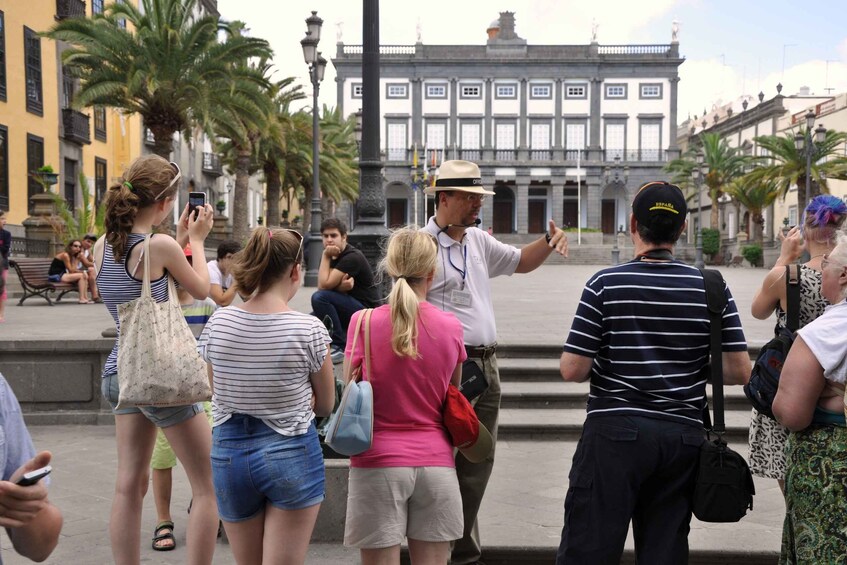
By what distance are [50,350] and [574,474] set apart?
619cm

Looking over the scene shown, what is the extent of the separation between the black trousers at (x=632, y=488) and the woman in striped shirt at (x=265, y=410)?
98cm

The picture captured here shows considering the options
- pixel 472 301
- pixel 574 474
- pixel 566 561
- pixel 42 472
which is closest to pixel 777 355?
pixel 574 474

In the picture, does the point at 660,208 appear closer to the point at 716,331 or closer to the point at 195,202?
the point at 716,331

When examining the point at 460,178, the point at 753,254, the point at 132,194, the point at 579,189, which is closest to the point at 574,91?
the point at 579,189

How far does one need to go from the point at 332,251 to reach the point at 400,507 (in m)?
3.49

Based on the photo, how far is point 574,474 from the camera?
Result: 302cm

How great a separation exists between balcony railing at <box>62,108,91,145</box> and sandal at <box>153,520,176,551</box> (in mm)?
28456

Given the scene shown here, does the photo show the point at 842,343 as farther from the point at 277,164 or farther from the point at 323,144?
the point at 323,144

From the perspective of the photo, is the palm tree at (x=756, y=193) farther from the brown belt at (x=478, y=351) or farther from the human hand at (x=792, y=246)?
the brown belt at (x=478, y=351)

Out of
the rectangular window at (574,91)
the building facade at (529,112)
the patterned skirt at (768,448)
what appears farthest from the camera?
the rectangular window at (574,91)

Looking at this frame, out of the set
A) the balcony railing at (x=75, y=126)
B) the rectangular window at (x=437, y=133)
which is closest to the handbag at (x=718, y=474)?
the balcony railing at (x=75, y=126)

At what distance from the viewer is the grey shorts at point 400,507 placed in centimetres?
305

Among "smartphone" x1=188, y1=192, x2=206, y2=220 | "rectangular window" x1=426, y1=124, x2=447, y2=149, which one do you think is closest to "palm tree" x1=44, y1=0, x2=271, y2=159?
"smartphone" x1=188, y1=192, x2=206, y2=220

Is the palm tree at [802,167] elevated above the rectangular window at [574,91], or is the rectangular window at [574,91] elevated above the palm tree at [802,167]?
the rectangular window at [574,91]
